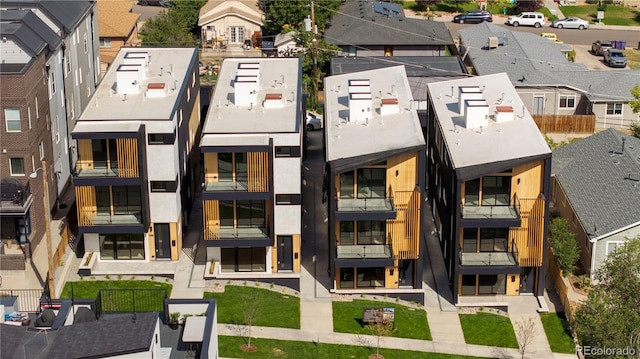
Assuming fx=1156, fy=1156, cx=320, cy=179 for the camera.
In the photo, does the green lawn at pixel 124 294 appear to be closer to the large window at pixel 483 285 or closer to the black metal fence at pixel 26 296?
the black metal fence at pixel 26 296

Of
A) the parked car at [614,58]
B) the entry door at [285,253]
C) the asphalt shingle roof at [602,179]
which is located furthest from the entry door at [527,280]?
the parked car at [614,58]

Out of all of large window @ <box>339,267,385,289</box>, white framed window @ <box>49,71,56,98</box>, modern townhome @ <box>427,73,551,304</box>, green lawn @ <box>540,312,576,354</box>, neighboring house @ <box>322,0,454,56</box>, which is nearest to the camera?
green lawn @ <box>540,312,576,354</box>

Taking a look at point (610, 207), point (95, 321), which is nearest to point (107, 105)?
point (95, 321)

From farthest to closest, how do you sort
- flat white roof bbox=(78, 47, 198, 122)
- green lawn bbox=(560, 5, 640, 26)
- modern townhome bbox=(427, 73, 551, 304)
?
green lawn bbox=(560, 5, 640, 26), flat white roof bbox=(78, 47, 198, 122), modern townhome bbox=(427, 73, 551, 304)

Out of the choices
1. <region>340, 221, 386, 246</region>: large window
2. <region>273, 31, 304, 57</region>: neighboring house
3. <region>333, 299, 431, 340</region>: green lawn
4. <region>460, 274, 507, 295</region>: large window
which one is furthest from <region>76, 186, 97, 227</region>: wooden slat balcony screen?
<region>273, 31, 304, 57</region>: neighboring house

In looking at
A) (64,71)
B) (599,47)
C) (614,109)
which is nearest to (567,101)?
(614,109)

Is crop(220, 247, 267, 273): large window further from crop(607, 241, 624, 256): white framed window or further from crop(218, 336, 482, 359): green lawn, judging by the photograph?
crop(607, 241, 624, 256): white framed window

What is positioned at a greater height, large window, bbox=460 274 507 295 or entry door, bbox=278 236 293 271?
entry door, bbox=278 236 293 271
